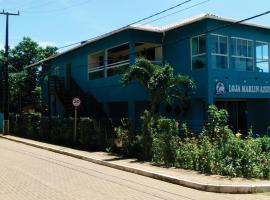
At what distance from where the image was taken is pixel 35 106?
4688 cm

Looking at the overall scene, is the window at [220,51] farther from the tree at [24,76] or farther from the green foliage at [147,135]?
the tree at [24,76]

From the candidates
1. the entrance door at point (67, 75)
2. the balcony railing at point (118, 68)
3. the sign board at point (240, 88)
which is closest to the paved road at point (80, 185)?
the sign board at point (240, 88)

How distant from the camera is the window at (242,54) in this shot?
2486cm

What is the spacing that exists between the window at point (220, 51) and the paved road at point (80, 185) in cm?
1018

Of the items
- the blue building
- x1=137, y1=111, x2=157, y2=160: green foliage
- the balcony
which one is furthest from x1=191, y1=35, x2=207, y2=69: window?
x1=137, y1=111, x2=157, y2=160: green foliage

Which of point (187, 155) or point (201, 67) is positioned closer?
point (187, 155)

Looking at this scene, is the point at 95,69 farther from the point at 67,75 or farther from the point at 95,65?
the point at 67,75

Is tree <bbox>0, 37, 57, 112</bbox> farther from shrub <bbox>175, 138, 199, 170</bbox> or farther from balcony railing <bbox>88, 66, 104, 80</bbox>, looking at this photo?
shrub <bbox>175, 138, 199, 170</bbox>

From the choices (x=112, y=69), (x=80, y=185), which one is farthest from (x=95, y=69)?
(x=80, y=185)

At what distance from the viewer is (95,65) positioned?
3262 cm

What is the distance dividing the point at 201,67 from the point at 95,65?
1046 cm

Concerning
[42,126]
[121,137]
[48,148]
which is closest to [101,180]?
[121,137]

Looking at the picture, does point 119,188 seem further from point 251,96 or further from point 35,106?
point 35,106

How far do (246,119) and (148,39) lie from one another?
7693 millimetres
